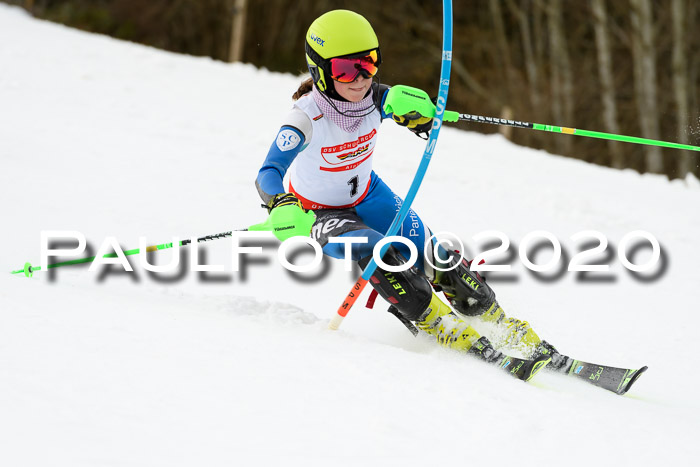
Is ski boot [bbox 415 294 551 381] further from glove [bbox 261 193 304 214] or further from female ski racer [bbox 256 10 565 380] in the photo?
glove [bbox 261 193 304 214]

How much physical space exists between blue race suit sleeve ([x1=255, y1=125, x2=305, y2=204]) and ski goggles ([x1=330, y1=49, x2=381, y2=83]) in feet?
1.02

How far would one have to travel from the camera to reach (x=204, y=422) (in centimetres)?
198

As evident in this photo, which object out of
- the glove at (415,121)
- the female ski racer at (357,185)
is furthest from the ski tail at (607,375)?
the glove at (415,121)

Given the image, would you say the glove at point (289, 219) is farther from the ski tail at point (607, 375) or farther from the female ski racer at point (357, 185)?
the ski tail at point (607, 375)

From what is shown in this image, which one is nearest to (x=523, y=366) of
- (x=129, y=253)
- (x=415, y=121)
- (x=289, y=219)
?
(x=289, y=219)

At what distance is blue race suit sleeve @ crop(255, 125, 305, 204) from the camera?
10.2 ft

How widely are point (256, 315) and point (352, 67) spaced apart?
46.4 inches

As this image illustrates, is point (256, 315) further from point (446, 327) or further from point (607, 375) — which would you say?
point (607, 375)

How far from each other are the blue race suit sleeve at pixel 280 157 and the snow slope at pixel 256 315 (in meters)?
0.59

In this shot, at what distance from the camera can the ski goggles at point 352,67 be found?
321cm

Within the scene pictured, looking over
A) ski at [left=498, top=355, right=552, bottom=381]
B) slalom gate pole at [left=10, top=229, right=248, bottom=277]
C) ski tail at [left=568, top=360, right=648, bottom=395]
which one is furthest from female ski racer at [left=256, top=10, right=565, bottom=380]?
slalom gate pole at [left=10, top=229, right=248, bottom=277]

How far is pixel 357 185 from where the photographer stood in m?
3.53

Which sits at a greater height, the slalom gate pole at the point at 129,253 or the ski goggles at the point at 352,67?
the ski goggles at the point at 352,67

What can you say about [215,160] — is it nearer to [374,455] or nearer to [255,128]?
[255,128]
